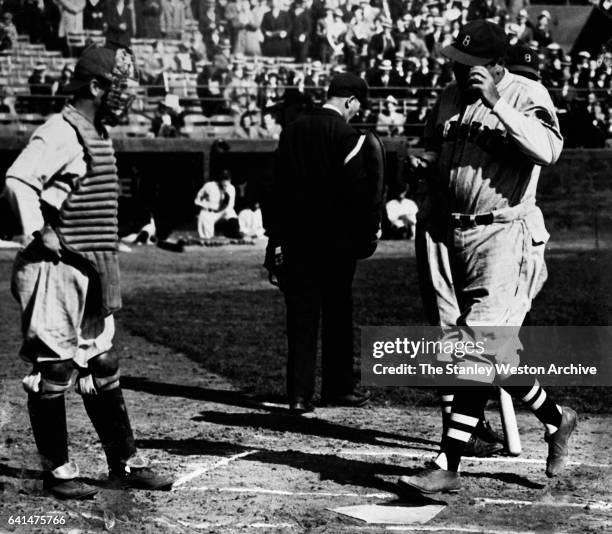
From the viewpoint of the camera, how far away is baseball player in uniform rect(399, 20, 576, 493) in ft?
19.6

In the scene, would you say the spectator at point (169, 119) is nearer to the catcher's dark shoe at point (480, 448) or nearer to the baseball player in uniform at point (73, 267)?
the catcher's dark shoe at point (480, 448)

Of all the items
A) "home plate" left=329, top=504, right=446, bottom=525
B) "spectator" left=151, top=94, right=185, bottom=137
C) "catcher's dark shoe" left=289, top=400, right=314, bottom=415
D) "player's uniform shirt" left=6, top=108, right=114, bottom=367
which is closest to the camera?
"home plate" left=329, top=504, right=446, bottom=525

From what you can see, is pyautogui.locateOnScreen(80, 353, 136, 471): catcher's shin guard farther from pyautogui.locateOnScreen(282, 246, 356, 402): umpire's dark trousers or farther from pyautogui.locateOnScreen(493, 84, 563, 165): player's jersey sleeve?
pyautogui.locateOnScreen(282, 246, 356, 402): umpire's dark trousers

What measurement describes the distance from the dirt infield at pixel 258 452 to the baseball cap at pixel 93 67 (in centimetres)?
189

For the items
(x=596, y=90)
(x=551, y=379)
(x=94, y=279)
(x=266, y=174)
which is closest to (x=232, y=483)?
(x=94, y=279)

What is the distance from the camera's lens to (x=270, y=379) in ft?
32.0

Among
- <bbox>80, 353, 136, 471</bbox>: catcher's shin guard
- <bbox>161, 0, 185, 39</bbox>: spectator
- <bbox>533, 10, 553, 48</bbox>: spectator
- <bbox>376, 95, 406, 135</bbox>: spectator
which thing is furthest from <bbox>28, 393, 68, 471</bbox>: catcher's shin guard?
<bbox>533, 10, 553, 48</bbox>: spectator

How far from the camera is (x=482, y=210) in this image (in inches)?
241

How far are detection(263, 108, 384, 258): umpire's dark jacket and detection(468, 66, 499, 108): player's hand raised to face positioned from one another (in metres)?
2.45

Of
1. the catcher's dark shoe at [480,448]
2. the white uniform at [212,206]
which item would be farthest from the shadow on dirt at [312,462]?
the white uniform at [212,206]

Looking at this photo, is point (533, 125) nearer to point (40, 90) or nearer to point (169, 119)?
point (169, 119)

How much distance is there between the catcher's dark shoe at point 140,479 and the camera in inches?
236

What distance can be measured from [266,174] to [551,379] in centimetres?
285

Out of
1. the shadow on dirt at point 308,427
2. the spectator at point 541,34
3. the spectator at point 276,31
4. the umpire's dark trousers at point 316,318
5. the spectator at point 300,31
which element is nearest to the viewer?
the shadow on dirt at point 308,427
